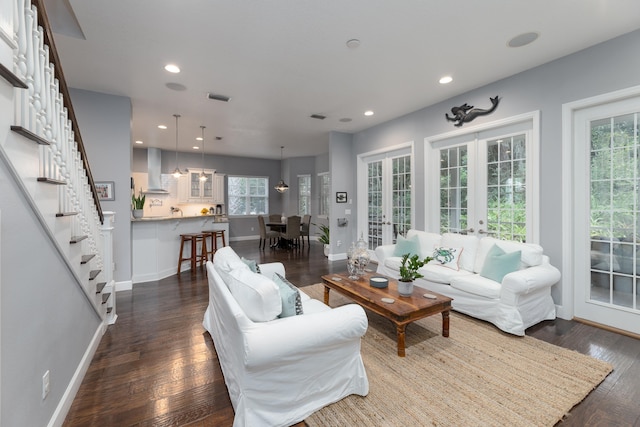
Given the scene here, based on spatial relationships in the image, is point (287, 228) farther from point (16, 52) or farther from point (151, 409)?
point (16, 52)

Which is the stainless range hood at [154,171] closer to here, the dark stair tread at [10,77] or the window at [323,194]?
the window at [323,194]

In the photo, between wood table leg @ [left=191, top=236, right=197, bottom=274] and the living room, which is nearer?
the living room

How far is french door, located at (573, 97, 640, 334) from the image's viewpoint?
275 centimetres

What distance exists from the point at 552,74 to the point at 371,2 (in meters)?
2.52

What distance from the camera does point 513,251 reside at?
3.13 metres

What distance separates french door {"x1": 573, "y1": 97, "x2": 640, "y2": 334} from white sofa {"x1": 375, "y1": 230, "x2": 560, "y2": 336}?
0.43m

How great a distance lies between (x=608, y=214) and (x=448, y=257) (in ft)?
5.47

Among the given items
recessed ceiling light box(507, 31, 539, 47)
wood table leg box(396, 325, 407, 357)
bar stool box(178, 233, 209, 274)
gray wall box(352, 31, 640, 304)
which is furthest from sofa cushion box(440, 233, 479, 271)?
bar stool box(178, 233, 209, 274)

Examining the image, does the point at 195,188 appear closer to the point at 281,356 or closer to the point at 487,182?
the point at 487,182

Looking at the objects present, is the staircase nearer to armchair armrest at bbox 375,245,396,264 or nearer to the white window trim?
armchair armrest at bbox 375,245,396,264

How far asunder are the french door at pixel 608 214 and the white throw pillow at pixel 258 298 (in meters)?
3.54

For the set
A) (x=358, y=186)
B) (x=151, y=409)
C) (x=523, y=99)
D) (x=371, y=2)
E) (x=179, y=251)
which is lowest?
(x=151, y=409)

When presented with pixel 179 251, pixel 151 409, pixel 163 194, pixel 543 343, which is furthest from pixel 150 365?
pixel 163 194

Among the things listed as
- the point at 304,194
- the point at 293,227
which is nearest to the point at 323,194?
the point at 304,194
